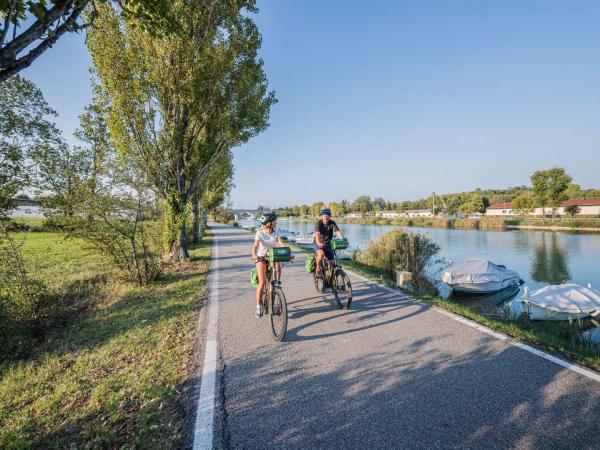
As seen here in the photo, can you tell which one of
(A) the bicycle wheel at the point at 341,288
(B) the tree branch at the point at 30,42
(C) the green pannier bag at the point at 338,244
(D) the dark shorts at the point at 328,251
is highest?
(B) the tree branch at the point at 30,42

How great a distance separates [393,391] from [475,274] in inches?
476

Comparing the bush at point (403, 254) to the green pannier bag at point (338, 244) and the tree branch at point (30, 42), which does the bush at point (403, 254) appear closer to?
the green pannier bag at point (338, 244)

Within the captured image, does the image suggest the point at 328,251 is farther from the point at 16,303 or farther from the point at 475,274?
the point at 475,274

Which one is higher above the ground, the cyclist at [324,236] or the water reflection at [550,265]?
the cyclist at [324,236]

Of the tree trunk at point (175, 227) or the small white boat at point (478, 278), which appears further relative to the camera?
the small white boat at point (478, 278)

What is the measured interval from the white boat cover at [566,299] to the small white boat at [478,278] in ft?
9.05

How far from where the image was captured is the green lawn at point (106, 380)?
2736mm

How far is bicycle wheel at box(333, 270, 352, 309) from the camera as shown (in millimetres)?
6134

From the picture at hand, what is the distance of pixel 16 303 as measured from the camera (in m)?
5.94


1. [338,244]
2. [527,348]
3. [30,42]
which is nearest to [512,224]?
[338,244]

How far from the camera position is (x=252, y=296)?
7.30 meters

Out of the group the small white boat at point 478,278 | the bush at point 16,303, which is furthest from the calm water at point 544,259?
the bush at point 16,303

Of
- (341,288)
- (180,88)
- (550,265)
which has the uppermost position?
(180,88)

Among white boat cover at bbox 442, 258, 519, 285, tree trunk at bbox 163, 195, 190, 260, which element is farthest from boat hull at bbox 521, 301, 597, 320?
tree trunk at bbox 163, 195, 190, 260
